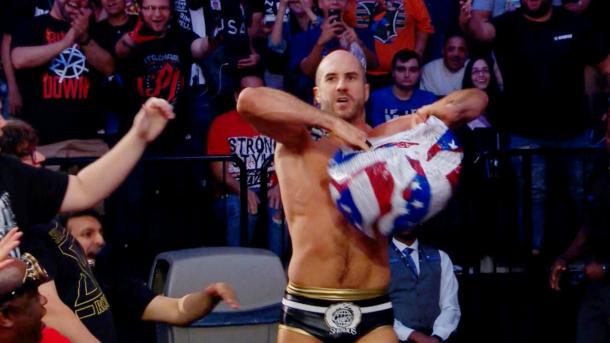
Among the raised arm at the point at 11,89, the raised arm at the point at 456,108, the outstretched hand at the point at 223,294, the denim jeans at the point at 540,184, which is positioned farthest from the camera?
the denim jeans at the point at 540,184

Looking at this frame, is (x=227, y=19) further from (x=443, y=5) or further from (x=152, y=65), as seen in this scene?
(x=443, y=5)

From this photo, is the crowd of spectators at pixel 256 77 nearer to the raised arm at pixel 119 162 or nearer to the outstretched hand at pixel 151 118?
the raised arm at pixel 119 162

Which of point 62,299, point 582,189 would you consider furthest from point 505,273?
point 62,299

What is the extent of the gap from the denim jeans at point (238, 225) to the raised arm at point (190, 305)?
3.18 m

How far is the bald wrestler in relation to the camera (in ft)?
18.3

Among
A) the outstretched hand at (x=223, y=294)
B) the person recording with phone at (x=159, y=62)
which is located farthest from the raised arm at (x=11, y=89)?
the outstretched hand at (x=223, y=294)

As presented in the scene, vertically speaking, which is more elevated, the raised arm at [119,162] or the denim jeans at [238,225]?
the raised arm at [119,162]

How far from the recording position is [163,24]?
8859 millimetres

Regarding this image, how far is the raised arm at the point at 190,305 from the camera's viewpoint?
4922 millimetres

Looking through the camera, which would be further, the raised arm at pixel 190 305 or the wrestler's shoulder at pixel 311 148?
the wrestler's shoulder at pixel 311 148

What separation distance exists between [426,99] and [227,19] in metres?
1.60

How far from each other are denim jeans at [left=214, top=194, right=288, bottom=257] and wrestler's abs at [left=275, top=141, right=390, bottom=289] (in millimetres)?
2889

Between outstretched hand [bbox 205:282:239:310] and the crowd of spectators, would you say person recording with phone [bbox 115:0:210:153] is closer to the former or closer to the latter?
the crowd of spectators

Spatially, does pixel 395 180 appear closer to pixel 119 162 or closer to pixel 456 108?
pixel 456 108
